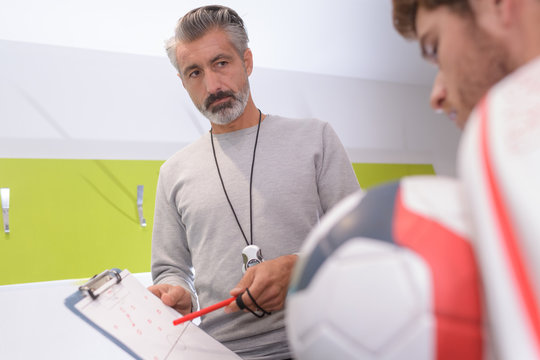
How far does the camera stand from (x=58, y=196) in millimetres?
2047

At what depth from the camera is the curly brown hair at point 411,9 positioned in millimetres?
498

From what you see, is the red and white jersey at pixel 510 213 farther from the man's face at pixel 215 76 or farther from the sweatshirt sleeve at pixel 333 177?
the man's face at pixel 215 76

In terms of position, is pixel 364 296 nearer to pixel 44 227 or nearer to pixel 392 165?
pixel 44 227

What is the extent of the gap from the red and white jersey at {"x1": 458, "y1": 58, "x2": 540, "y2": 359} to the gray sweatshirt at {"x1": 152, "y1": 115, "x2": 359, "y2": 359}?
0.76 metres

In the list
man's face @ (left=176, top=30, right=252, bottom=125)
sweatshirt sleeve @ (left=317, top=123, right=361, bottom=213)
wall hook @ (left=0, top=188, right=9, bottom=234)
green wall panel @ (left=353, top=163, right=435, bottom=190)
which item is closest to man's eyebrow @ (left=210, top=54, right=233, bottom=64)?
man's face @ (left=176, top=30, right=252, bottom=125)

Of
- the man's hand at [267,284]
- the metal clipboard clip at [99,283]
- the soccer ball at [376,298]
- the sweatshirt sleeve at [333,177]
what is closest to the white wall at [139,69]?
the sweatshirt sleeve at [333,177]

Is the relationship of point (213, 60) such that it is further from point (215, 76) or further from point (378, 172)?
point (378, 172)

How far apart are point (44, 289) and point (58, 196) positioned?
0.44m

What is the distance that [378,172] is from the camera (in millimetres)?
2947

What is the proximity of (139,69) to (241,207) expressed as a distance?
5.48 feet

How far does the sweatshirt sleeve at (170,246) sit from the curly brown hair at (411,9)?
87cm

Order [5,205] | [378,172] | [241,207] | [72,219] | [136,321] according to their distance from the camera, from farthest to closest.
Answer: [378,172], [72,219], [5,205], [241,207], [136,321]

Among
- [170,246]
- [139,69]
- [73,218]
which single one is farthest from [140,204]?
[170,246]

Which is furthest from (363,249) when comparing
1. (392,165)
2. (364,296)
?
(392,165)
